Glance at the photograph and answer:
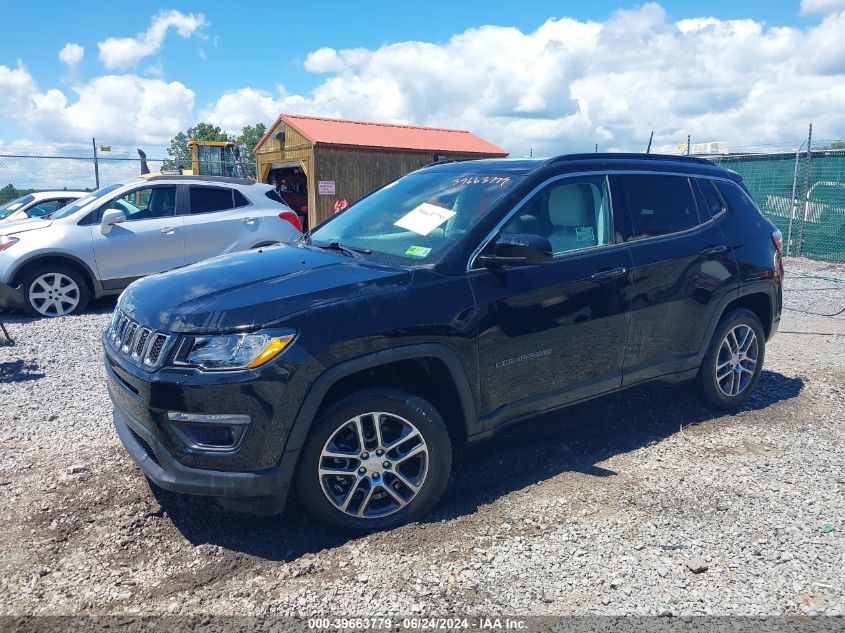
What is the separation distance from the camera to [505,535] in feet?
11.1

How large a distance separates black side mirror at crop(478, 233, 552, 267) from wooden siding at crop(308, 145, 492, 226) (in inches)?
539

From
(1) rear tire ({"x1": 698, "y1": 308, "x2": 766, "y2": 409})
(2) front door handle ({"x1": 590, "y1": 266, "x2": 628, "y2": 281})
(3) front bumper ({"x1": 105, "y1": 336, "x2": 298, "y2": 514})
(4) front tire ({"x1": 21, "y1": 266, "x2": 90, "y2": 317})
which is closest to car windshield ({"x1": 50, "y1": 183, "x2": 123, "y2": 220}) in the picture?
(4) front tire ({"x1": 21, "y1": 266, "x2": 90, "y2": 317})

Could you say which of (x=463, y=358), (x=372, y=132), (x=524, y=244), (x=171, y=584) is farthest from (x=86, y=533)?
(x=372, y=132)

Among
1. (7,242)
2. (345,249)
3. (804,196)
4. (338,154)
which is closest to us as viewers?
(345,249)

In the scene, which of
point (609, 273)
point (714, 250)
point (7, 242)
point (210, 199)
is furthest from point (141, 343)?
point (210, 199)

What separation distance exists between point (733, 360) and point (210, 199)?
716 centimetres

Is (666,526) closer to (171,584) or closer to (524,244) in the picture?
(524,244)

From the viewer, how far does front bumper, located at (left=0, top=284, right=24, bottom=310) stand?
26.8ft

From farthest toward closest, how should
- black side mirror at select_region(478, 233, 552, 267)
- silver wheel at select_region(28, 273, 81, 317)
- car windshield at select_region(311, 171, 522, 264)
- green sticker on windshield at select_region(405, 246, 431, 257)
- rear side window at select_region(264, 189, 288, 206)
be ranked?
rear side window at select_region(264, 189, 288, 206) < silver wheel at select_region(28, 273, 81, 317) < car windshield at select_region(311, 171, 522, 264) < green sticker on windshield at select_region(405, 246, 431, 257) < black side mirror at select_region(478, 233, 552, 267)

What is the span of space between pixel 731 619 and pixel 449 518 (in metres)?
1.39

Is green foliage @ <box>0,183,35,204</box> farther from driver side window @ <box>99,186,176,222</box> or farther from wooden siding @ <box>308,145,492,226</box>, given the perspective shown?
driver side window @ <box>99,186,176,222</box>

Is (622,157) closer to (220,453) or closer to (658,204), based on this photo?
(658,204)

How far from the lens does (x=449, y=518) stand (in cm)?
355

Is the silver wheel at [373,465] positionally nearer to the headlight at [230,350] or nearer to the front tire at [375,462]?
the front tire at [375,462]
